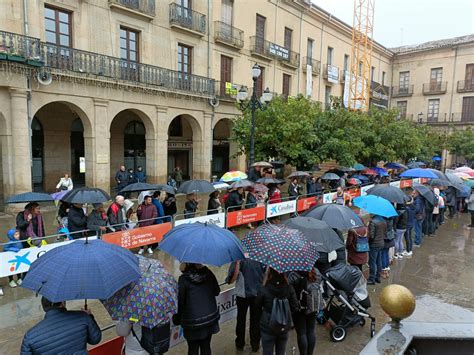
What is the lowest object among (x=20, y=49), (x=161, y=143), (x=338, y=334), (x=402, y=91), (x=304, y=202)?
(x=338, y=334)

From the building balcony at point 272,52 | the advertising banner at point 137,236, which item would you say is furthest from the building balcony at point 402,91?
the advertising banner at point 137,236

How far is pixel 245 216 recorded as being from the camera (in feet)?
37.5

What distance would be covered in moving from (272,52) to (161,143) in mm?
11688

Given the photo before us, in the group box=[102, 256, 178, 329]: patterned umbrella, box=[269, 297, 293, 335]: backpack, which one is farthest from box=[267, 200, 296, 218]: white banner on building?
box=[102, 256, 178, 329]: patterned umbrella

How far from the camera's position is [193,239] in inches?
160

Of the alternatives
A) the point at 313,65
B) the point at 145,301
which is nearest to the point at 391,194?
the point at 145,301

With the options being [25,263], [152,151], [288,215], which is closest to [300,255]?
[25,263]

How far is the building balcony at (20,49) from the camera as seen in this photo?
12.6m

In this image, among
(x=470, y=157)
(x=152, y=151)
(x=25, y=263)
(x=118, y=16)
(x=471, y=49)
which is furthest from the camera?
(x=471, y=49)

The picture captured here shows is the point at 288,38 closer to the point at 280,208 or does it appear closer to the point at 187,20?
the point at 187,20

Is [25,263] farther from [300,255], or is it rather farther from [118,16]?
[118,16]

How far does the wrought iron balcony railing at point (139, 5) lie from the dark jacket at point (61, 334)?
1651cm

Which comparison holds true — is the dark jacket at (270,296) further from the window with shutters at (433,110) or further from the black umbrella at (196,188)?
the window with shutters at (433,110)

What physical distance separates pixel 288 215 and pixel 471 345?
10.4 meters
